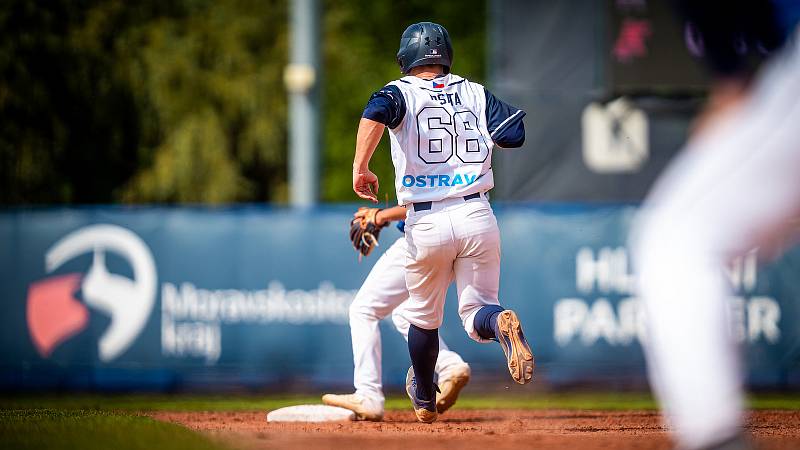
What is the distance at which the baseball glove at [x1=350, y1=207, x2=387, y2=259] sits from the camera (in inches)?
278

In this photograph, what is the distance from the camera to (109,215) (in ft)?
37.3

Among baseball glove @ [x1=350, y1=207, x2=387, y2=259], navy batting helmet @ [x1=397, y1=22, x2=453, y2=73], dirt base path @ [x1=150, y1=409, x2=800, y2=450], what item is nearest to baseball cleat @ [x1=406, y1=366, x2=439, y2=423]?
dirt base path @ [x1=150, y1=409, x2=800, y2=450]

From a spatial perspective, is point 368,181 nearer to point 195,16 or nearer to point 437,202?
point 437,202

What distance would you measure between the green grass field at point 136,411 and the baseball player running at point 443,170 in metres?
1.48

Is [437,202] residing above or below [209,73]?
below

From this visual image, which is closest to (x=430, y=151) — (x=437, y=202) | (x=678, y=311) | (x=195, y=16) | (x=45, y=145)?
(x=437, y=202)

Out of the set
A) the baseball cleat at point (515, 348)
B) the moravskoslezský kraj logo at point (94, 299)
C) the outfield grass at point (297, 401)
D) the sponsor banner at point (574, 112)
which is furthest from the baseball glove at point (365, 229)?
the sponsor banner at point (574, 112)

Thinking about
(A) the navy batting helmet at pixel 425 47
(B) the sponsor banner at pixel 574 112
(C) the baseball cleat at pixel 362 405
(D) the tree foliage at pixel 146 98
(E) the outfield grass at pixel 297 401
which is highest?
(D) the tree foliage at pixel 146 98

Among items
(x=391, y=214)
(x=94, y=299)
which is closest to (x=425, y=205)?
(x=391, y=214)

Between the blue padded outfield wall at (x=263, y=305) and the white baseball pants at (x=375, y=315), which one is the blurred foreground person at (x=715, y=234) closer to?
the white baseball pants at (x=375, y=315)

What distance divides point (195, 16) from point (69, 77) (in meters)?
4.05

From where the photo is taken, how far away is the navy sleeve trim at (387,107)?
18.4 feet

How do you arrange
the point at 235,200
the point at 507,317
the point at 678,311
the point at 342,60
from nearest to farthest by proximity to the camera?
the point at 678,311 → the point at 507,317 → the point at 235,200 → the point at 342,60

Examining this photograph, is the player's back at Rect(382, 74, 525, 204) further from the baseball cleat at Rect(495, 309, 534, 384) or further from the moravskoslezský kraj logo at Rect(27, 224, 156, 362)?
the moravskoslezský kraj logo at Rect(27, 224, 156, 362)
